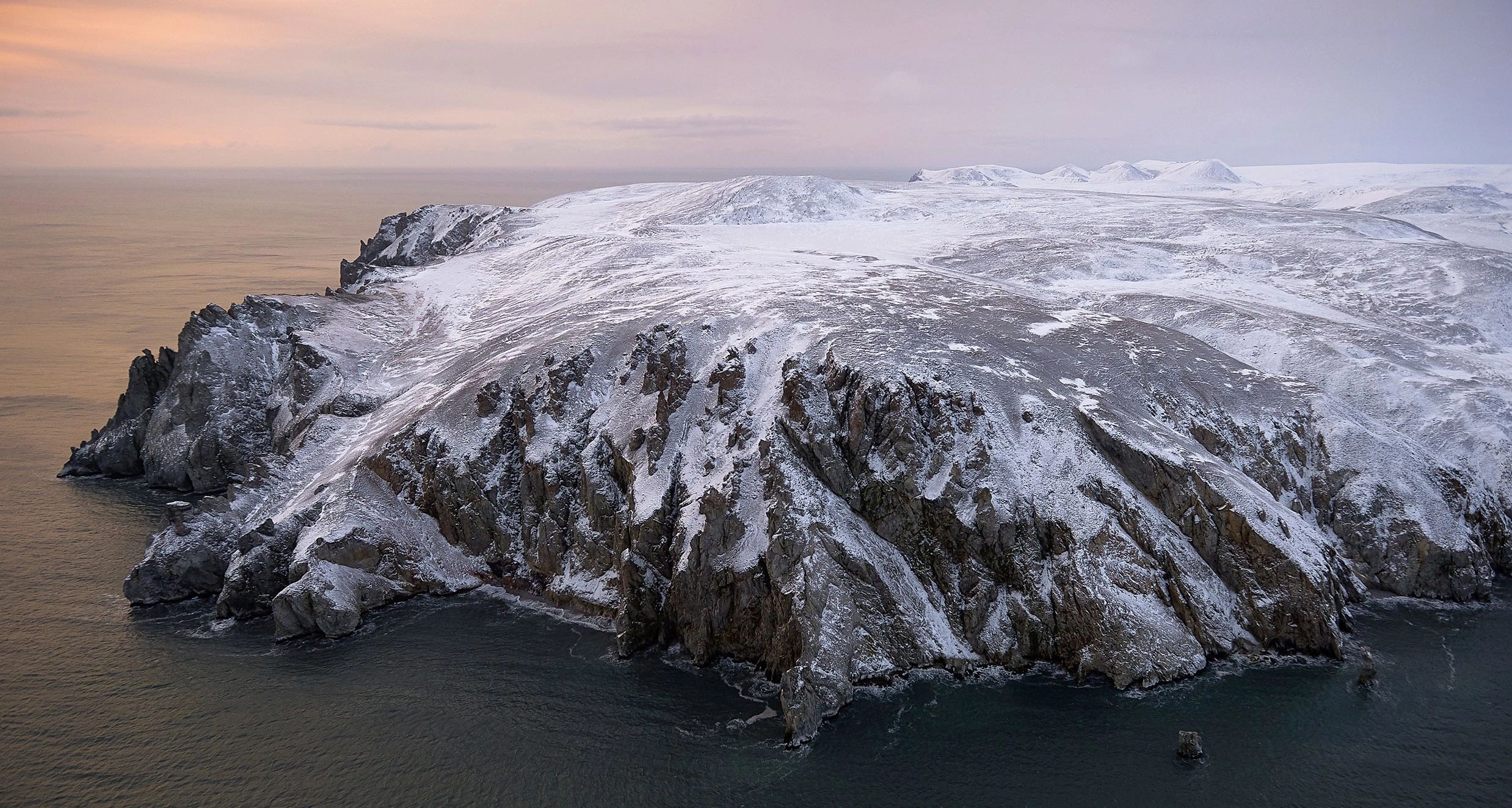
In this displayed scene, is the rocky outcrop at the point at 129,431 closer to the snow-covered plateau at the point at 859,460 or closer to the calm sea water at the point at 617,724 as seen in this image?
the snow-covered plateau at the point at 859,460

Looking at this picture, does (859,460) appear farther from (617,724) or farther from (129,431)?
(129,431)

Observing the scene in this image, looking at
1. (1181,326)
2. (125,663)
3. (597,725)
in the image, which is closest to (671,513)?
(597,725)

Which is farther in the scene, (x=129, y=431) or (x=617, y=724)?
(x=129, y=431)

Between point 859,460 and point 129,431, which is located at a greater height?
point 859,460

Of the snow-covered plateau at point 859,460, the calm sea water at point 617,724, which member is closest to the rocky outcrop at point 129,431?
the snow-covered plateau at point 859,460

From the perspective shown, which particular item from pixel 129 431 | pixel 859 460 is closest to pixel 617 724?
pixel 859 460

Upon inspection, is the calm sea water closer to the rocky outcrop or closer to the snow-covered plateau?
the snow-covered plateau

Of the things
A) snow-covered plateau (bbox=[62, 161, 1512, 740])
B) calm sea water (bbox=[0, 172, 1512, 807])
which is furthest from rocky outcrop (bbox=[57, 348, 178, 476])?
calm sea water (bbox=[0, 172, 1512, 807])

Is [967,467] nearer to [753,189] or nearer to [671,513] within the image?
[671,513]
